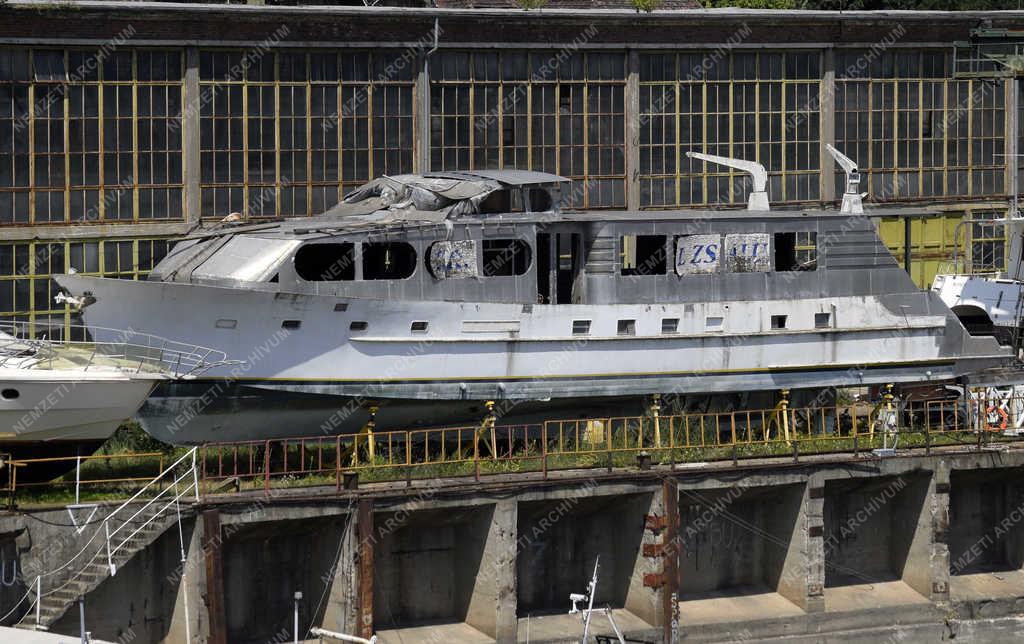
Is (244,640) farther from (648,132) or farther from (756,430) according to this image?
(648,132)

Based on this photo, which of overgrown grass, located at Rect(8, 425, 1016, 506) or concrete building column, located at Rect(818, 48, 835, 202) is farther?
concrete building column, located at Rect(818, 48, 835, 202)

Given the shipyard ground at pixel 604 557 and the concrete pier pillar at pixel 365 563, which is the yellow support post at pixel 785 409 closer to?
the shipyard ground at pixel 604 557

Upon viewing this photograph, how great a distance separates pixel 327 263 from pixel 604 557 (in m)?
7.17

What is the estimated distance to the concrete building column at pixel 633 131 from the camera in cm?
3953

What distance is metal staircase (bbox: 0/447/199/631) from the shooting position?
25.2 m

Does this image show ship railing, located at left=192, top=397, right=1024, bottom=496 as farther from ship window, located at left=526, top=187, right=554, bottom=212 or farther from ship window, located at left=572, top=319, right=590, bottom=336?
ship window, located at left=526, top=187, right=554, bottom=212

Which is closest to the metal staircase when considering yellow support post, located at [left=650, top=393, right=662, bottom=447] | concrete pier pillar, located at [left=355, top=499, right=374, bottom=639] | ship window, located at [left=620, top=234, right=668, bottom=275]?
concrete pier pillar, located at [left=355, top=499, right=374, bottom=639]

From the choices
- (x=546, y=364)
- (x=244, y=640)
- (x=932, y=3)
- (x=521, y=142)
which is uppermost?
(x=932, y=3)

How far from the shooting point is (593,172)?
39.5 m

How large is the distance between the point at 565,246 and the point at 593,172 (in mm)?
7005

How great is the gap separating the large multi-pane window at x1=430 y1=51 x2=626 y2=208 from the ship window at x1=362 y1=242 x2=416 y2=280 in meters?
8.81

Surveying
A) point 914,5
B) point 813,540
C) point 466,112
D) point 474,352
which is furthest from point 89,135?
point 914,5

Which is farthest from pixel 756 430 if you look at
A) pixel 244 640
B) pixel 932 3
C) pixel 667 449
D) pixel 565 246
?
pixel 932 3

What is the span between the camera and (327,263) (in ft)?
96.0
